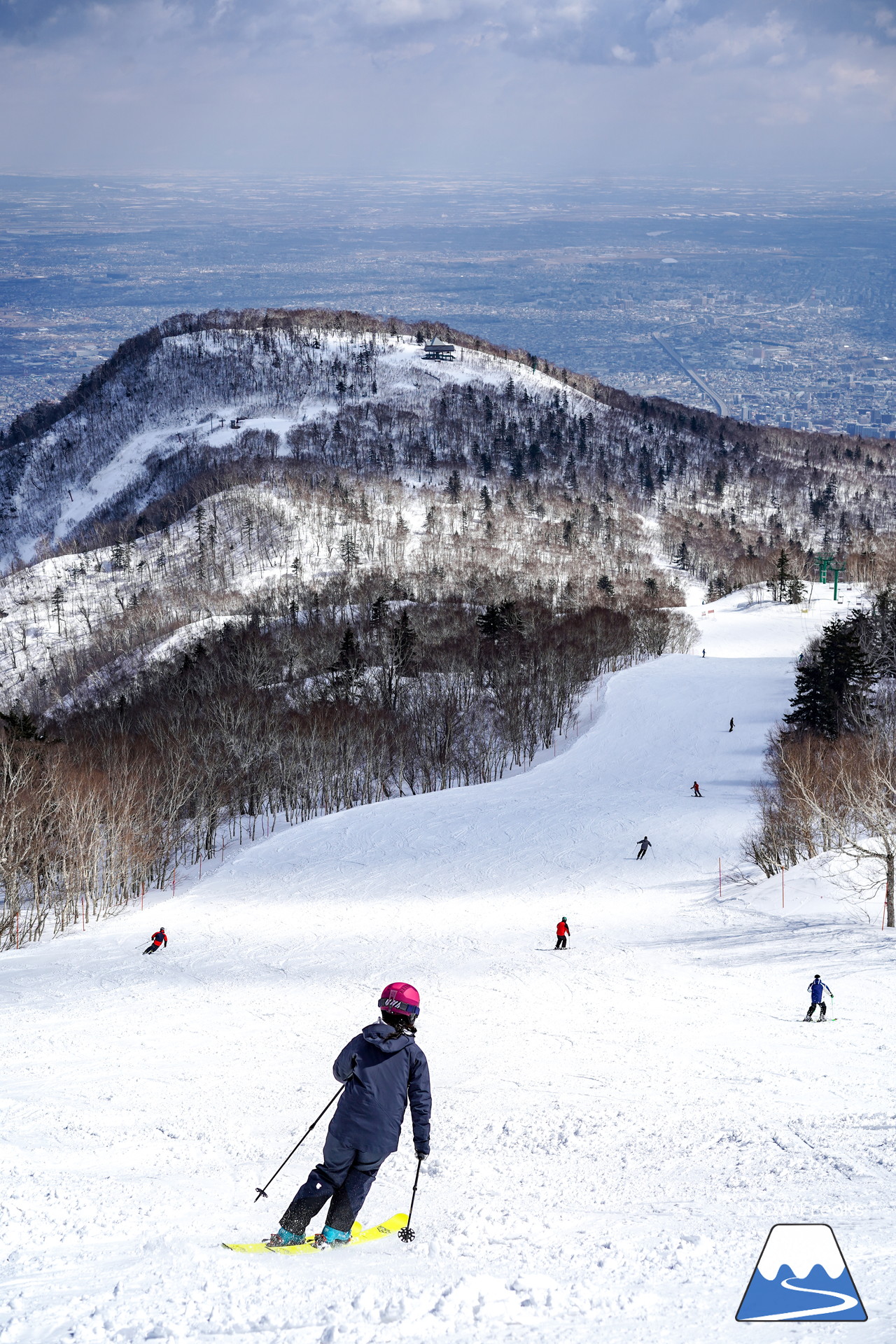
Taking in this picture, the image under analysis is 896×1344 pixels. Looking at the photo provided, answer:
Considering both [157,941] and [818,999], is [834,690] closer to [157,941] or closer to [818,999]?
[818,999]

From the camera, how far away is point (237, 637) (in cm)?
9538

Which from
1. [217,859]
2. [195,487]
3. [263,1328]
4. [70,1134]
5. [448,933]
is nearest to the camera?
[263,1328]

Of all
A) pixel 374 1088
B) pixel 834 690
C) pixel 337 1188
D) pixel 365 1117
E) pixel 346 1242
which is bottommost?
pixel 834 690

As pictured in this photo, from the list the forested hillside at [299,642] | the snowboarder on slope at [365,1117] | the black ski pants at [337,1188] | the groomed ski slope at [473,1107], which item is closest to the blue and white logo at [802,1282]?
the groomed ski slope at [473,1107]

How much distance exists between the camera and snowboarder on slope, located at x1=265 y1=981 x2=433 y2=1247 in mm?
7293

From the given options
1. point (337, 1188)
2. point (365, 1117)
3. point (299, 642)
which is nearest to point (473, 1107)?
point (337, 1188)

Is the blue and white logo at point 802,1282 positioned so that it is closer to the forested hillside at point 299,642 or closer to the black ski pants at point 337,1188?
the black ski pants at point 337,1188

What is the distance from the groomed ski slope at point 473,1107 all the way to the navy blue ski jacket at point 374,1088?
2.98ft

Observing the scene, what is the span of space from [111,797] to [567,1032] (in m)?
27.3

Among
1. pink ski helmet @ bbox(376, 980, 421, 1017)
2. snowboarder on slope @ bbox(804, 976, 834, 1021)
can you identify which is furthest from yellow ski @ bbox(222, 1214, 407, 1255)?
snowboarder on slope @ bbox(804, 976, 834, 1021)

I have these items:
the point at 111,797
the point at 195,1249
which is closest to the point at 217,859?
the point at 111,797

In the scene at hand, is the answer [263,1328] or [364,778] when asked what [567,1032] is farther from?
[364,778]

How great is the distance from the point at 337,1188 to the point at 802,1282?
3.55 metres

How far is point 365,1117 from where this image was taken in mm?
7293
